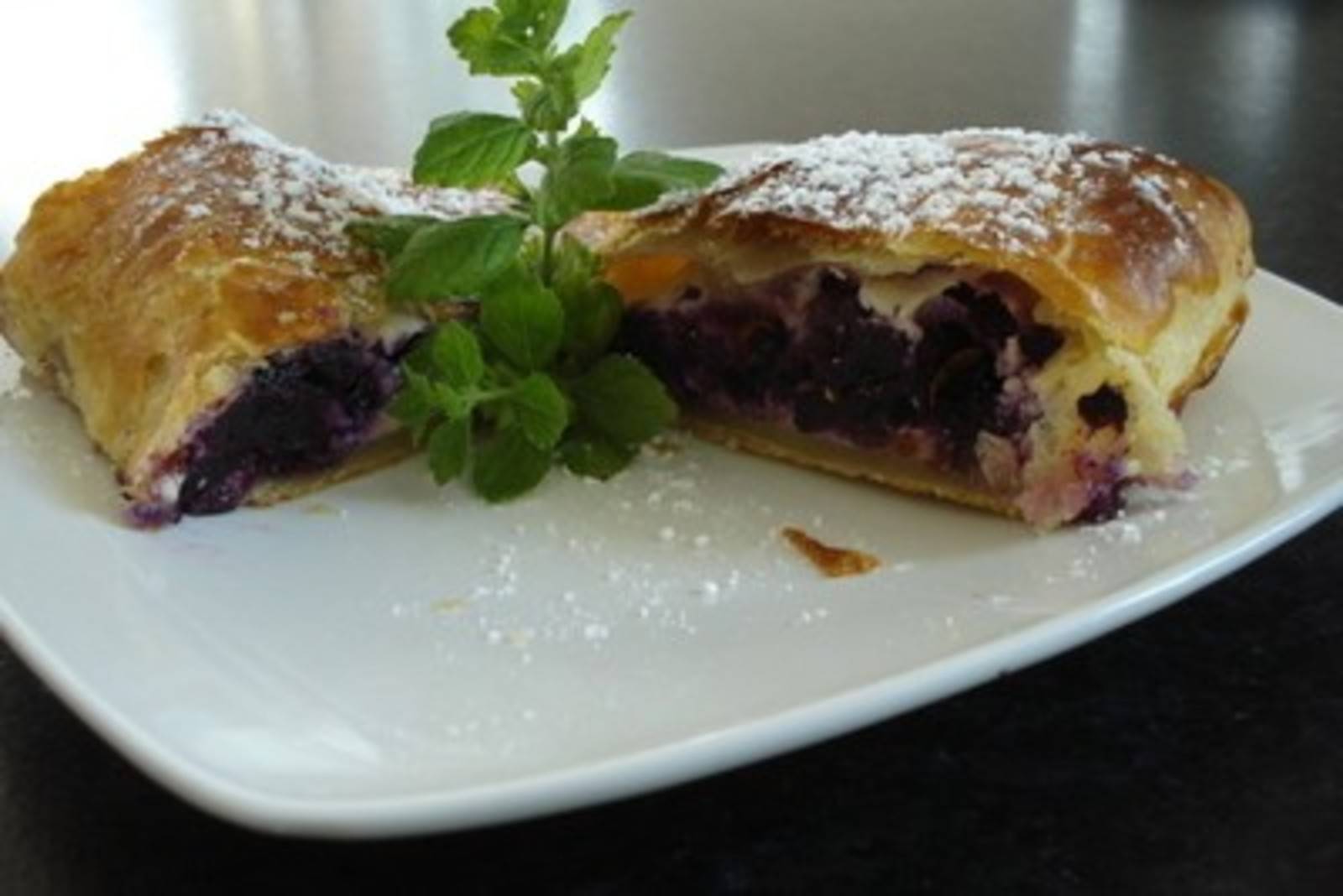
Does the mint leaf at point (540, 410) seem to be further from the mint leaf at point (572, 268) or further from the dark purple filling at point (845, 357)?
the dark purple filling at point (845, 357)

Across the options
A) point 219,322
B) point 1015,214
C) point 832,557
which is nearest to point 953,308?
point 1015,214

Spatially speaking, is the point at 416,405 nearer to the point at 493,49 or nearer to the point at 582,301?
the point at 582,301


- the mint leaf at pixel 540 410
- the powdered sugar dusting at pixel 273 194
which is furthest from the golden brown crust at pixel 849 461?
the powdered sugar dusting at pixel 273 194

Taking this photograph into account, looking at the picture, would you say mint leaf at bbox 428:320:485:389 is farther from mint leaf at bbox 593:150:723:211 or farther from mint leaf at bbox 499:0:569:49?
mint leaf at bbox 499:0:569:49

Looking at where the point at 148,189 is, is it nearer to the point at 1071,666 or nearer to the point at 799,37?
the point at 1071,666

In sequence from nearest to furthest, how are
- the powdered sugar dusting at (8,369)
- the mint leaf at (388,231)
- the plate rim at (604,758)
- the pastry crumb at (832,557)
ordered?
the plate rim at (604,758), the pastry crumb at (832,557), the mint leaf at (388,231), the powdered sugar dusting at (8,369)

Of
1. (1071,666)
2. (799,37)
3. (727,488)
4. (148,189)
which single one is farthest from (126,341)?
(799,37)

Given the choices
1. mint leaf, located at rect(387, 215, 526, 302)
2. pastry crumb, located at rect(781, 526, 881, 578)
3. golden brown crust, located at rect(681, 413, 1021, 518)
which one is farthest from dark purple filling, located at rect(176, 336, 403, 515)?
pastry crumb, located at rect(781, 526, 881, 578)
